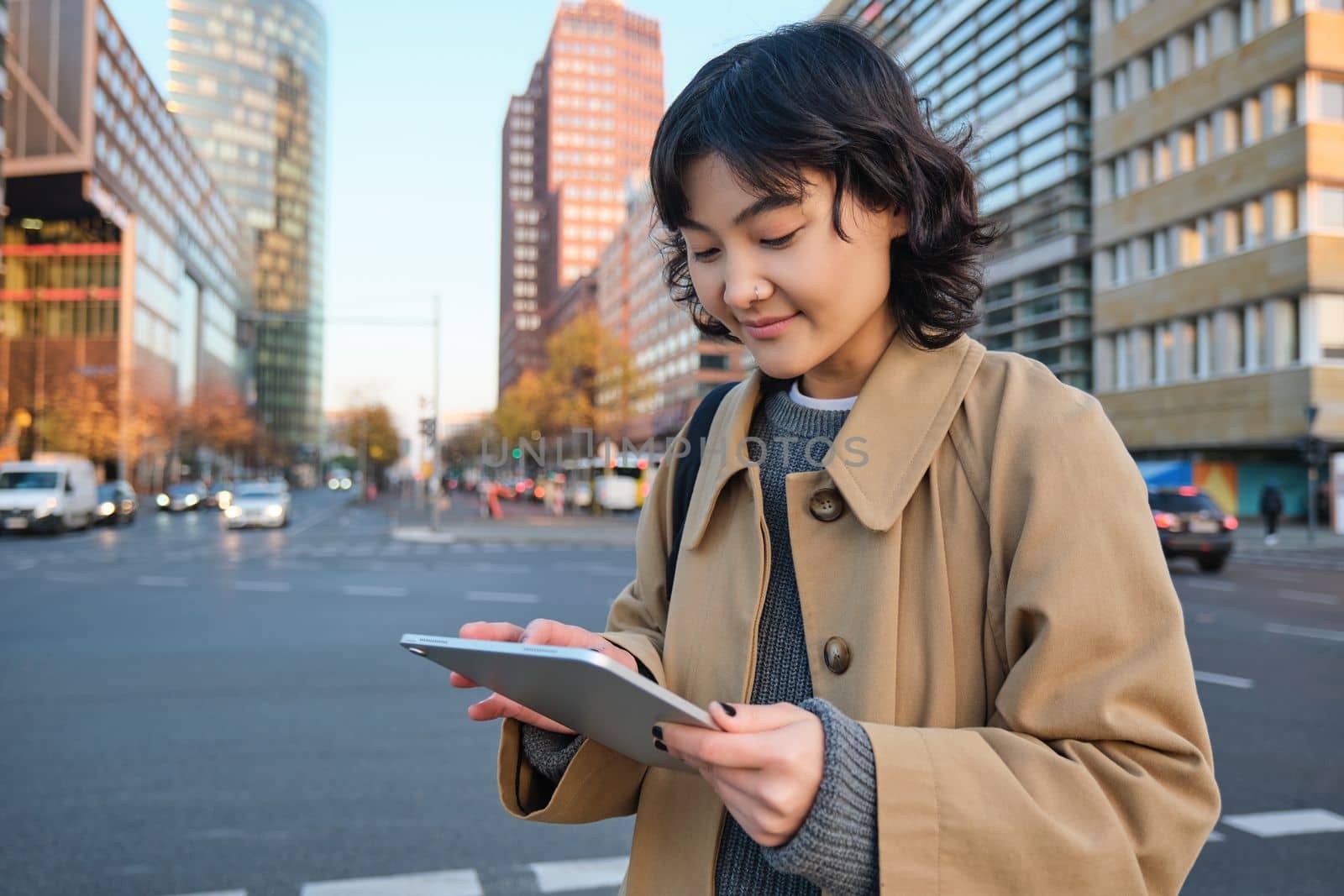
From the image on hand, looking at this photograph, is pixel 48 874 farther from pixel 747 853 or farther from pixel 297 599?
pixel 297 599

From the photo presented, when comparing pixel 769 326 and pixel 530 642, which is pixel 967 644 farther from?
pixel 530 642

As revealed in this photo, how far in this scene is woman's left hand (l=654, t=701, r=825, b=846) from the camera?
872 mm

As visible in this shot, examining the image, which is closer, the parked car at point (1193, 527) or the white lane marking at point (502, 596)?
the white lane marking at point (502, 596)

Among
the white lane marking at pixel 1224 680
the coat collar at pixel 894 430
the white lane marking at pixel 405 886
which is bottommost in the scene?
the white lane marking at pixel 1224 680

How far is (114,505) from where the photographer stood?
31703mm

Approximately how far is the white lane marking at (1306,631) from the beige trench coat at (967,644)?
9.93 m

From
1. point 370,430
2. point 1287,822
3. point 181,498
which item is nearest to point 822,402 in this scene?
point 1287,822

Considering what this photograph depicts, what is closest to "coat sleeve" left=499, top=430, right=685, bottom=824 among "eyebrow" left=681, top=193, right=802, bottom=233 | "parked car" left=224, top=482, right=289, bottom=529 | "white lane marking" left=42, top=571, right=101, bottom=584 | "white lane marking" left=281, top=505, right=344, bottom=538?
"eyebrow" left=681, top=193, right=802, bottom=233

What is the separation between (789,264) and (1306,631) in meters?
10.6

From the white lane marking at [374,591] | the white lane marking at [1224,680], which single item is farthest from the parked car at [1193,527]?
the white lane marking at [374,591]

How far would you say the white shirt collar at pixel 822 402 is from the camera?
4.26 ft

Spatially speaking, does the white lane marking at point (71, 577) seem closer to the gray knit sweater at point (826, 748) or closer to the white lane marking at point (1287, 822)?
the white lane marking at point (1287, 822)

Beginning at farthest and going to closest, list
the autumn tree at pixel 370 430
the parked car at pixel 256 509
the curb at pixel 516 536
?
1. the autumn tree at pixel 370 430
2. the parked car at pixel 256 509
3. the curb at pixel 516 536

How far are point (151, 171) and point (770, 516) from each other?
245 ft
